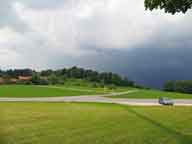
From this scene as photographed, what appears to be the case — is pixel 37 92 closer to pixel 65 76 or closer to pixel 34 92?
pixel 34 92

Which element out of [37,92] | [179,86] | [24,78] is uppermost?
[24,78]

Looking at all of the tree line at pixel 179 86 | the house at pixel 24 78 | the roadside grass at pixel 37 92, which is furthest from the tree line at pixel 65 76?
the roadside grass at pixel 37 92

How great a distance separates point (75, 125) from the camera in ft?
40.1

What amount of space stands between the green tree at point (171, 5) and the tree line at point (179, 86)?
88808 millimetres

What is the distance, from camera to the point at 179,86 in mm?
99938

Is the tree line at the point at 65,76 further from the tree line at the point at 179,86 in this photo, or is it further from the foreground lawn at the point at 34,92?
the foreground lawn at the point at 34,92

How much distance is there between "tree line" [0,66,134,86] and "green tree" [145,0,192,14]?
278ft

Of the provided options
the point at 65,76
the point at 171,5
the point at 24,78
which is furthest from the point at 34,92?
the point at 65,76

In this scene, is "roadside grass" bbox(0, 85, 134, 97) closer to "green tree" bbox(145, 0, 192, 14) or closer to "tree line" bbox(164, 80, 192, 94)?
"tree line" bbox(164, 80, 192, 94)

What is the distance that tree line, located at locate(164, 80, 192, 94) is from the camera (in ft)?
319

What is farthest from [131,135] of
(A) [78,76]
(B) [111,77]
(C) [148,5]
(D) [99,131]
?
(A) [78,76]

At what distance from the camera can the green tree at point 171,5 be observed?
11.1 m

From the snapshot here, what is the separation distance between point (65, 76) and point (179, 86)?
48.2 metres

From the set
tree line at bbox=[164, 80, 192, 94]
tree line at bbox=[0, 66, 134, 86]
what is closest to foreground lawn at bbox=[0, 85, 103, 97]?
tree line at bbox=[0, 66, 134, 86]
